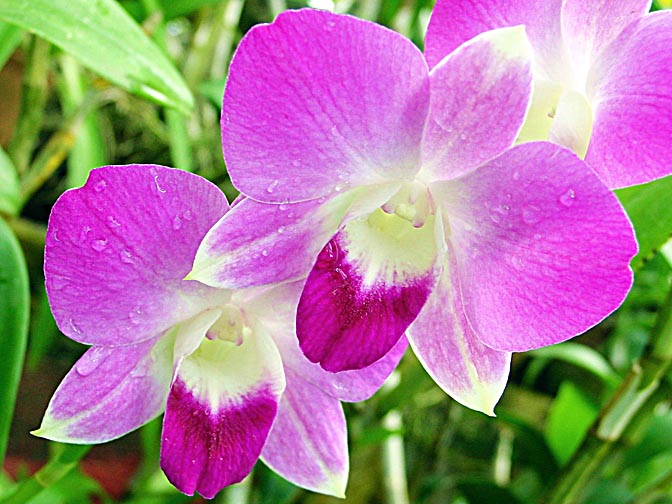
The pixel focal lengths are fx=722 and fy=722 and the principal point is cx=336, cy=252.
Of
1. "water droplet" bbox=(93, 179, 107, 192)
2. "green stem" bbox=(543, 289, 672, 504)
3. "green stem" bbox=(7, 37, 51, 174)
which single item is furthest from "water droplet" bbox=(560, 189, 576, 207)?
"green stem" bbox=(7, 37, 51, 174)

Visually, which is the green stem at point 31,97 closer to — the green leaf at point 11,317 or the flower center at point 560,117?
the green leaf at point 11,317

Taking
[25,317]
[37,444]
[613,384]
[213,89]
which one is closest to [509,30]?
[25,317]

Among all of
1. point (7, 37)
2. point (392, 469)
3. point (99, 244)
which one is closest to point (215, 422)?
point (99, 244)

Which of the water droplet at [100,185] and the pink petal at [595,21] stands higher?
the pink petal at [595,21]

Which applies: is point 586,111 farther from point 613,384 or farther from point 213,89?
point 613,384

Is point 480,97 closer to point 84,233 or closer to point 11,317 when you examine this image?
point 84,233

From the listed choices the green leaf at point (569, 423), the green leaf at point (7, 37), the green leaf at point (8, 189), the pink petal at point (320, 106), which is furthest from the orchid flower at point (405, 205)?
the green leaf at point (569, 423)

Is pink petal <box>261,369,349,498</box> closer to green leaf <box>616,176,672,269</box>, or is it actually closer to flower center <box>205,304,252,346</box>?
flower center <box>205,304,252,346</box>
